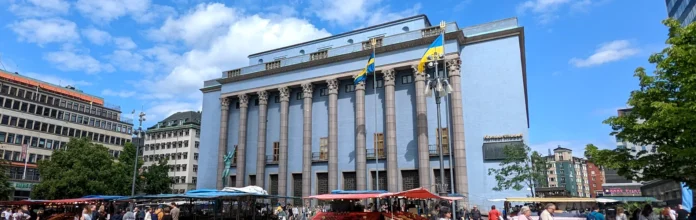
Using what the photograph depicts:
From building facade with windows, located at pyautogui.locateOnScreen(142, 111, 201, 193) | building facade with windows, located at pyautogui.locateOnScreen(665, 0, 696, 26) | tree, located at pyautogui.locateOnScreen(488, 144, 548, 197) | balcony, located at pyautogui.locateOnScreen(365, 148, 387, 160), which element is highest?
building facade with windows, located at pyautogui.locateOnScreen(665, 0, 696, 26)

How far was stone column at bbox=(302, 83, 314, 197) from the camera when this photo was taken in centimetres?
4250

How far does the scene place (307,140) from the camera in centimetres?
4356

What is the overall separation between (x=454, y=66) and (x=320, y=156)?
51.4 ft

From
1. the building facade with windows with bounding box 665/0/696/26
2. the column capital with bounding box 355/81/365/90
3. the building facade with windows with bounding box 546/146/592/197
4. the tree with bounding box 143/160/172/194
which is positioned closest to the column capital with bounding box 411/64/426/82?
the column capital with bounding box 355/81/365/90

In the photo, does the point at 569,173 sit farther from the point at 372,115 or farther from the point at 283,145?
the point at 283,145

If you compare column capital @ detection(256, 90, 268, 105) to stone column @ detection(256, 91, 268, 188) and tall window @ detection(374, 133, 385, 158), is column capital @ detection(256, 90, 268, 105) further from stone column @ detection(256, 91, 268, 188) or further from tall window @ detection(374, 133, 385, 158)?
tall window @ detection(374, 133, 385, 158)

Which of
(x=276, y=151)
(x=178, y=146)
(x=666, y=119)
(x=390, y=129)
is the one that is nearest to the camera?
(x=666, y=119)

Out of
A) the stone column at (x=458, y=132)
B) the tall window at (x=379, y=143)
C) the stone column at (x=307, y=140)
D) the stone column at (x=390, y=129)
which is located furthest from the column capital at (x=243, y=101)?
the stone column at (x=458, y=132)

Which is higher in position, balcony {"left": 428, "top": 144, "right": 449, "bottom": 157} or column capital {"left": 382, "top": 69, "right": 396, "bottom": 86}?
column capital {"left": 382, "top": 69, "right": 396, "bottom": 86}

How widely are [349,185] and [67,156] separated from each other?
3164 centimetres

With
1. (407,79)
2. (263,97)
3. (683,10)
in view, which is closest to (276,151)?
(263,97)

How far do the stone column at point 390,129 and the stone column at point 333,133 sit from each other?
5.22m

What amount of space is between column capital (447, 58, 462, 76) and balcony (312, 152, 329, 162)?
1436 centimetres

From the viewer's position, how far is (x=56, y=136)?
68188 mm
